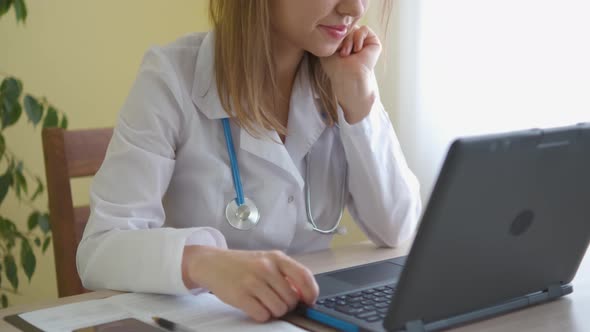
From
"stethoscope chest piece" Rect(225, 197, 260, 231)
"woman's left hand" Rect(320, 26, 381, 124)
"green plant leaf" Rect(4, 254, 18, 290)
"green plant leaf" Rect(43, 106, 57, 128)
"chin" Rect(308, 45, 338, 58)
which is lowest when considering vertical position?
"green plant leaf" Rect(4, 254, 18, 290)

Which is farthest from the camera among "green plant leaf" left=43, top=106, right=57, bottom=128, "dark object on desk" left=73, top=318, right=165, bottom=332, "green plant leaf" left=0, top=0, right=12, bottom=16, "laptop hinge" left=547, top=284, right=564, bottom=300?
"green plant leaf" left=43, top=106, right=57, bottom=128

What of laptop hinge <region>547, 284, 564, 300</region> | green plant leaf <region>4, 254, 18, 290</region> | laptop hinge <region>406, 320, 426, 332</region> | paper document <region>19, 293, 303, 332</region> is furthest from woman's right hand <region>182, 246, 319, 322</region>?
green plant leaf <region>4, 254, 18, 290</region>

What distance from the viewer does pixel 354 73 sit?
1.42 metres

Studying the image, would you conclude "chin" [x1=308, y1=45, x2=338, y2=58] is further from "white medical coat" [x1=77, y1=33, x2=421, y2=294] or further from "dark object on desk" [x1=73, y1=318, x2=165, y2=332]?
"dark object on desk" [x1=73, y1=318, x2=165, y2=332]

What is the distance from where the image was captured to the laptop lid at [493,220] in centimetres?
75

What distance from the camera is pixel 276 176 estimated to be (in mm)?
1365

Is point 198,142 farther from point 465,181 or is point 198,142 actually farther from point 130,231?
point 465,181

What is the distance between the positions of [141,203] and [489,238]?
564 mm

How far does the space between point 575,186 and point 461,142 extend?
9.0 inches

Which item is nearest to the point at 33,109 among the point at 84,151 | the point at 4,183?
the point at 4,183

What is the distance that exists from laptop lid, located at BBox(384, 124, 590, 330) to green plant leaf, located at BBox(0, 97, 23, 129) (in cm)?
151

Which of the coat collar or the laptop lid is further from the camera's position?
the coat collar

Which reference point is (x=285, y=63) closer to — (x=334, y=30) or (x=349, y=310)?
(x=334, y=30)

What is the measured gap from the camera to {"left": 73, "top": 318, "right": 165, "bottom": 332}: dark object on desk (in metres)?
0.88
